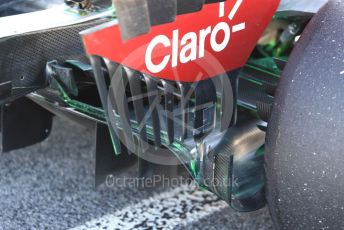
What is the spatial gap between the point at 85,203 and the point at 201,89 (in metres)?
0.81

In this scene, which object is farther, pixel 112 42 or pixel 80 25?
pixel 80 25

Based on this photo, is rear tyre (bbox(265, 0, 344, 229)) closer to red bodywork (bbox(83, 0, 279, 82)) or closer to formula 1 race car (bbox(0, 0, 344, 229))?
formula 1 race car (bbox(0, 0, 344, 229))

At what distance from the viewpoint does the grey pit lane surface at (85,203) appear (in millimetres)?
2184

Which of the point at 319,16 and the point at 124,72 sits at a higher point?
the point at 319,16

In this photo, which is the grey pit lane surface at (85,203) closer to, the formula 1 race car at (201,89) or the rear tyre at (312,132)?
the formula 1 race car at (201,89)

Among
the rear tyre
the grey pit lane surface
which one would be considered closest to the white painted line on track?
the grey pit lane surface

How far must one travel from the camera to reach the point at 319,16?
63.1 inches

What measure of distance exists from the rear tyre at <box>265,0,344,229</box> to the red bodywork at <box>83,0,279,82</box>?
0.66 feet

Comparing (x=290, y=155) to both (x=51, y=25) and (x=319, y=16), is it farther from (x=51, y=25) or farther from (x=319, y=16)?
(x=51, y=25)

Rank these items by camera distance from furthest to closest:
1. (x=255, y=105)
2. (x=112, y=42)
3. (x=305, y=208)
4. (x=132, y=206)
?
1. (x=132, y=206)
2. (x=255, y=105)
3. (x=305, y=208)
4. (x=112, y=42)

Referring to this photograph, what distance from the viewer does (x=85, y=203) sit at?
231 centimetres

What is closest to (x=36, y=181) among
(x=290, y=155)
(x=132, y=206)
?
(x=132, y=206)

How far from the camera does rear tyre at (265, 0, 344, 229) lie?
1475 mm

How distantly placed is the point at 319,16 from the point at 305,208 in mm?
492
